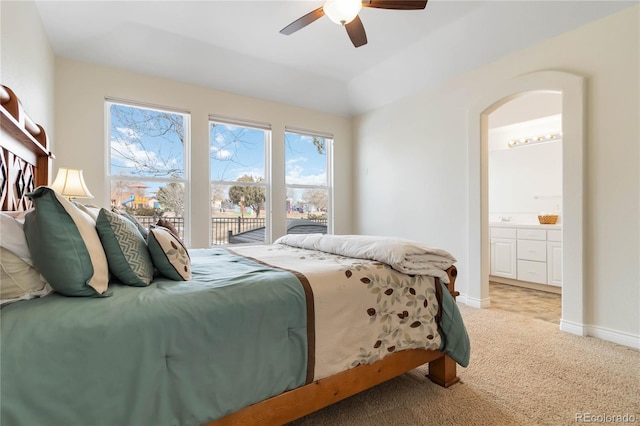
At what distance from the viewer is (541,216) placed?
4.41m

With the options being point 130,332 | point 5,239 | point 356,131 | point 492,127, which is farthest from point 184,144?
point 492,127

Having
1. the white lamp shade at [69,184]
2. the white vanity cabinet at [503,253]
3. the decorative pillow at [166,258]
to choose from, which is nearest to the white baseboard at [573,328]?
the white vanity cabinet at [503,253]

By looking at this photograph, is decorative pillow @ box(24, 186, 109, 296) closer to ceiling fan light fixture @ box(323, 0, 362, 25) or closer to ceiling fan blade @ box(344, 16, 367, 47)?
ceiling fan light fixture @ box(323, 0, 362, 25)

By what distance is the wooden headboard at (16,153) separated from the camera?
148cm

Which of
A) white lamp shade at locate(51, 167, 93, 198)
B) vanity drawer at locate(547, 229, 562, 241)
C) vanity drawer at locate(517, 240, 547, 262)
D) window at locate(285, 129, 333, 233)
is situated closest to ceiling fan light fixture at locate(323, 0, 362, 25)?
white lamp shade at locate(51, 167, 93, 198)

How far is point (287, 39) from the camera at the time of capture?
10.9 ft

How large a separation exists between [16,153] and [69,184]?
0.86 metres

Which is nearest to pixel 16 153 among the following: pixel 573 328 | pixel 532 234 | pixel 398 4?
pixel 398 4

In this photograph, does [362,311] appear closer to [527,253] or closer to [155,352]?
[155,352]

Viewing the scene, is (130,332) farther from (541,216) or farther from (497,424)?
(541,216)

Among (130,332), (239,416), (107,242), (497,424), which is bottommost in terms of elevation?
(497,424)

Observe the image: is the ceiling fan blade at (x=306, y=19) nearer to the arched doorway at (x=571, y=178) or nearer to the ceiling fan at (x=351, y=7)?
the ceiling fan at (x=351, y=7)

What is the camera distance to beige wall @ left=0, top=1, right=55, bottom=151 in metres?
1.82

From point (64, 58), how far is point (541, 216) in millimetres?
5969
